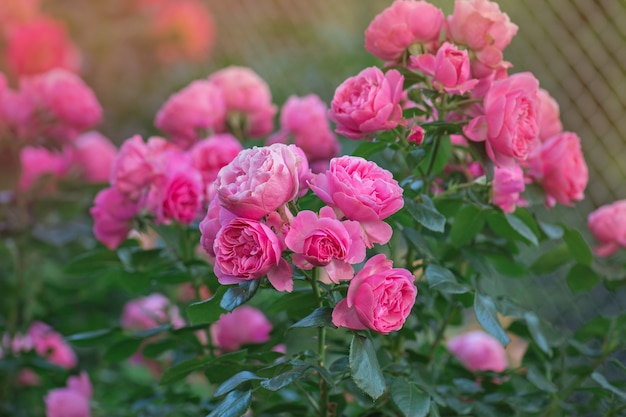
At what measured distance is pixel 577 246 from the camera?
1098 mm

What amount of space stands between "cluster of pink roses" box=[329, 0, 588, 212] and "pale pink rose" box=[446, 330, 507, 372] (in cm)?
51

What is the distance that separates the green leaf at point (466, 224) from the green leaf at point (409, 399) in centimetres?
22

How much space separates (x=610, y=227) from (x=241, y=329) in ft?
1.86

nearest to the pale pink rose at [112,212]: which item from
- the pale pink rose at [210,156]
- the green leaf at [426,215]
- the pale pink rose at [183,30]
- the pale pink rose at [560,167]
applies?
the pale pink rose at [210,156]

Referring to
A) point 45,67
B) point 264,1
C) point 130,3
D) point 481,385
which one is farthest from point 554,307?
point 130,3

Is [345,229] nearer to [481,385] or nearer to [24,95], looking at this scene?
[481,385]

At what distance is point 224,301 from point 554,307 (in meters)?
1.38

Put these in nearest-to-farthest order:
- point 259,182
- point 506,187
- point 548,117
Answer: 1. point 259,182
2. point 506,187
3. point 548,117

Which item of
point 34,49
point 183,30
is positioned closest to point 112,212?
point 34,49

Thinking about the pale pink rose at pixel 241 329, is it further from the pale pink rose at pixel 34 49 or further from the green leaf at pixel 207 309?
the pale pink rose at pixel 34 49

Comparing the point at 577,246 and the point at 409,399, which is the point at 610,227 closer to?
the point at 577,246

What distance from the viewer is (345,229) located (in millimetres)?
724

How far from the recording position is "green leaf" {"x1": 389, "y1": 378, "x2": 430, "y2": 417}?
0.80 meters

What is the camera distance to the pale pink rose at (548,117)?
108cm
